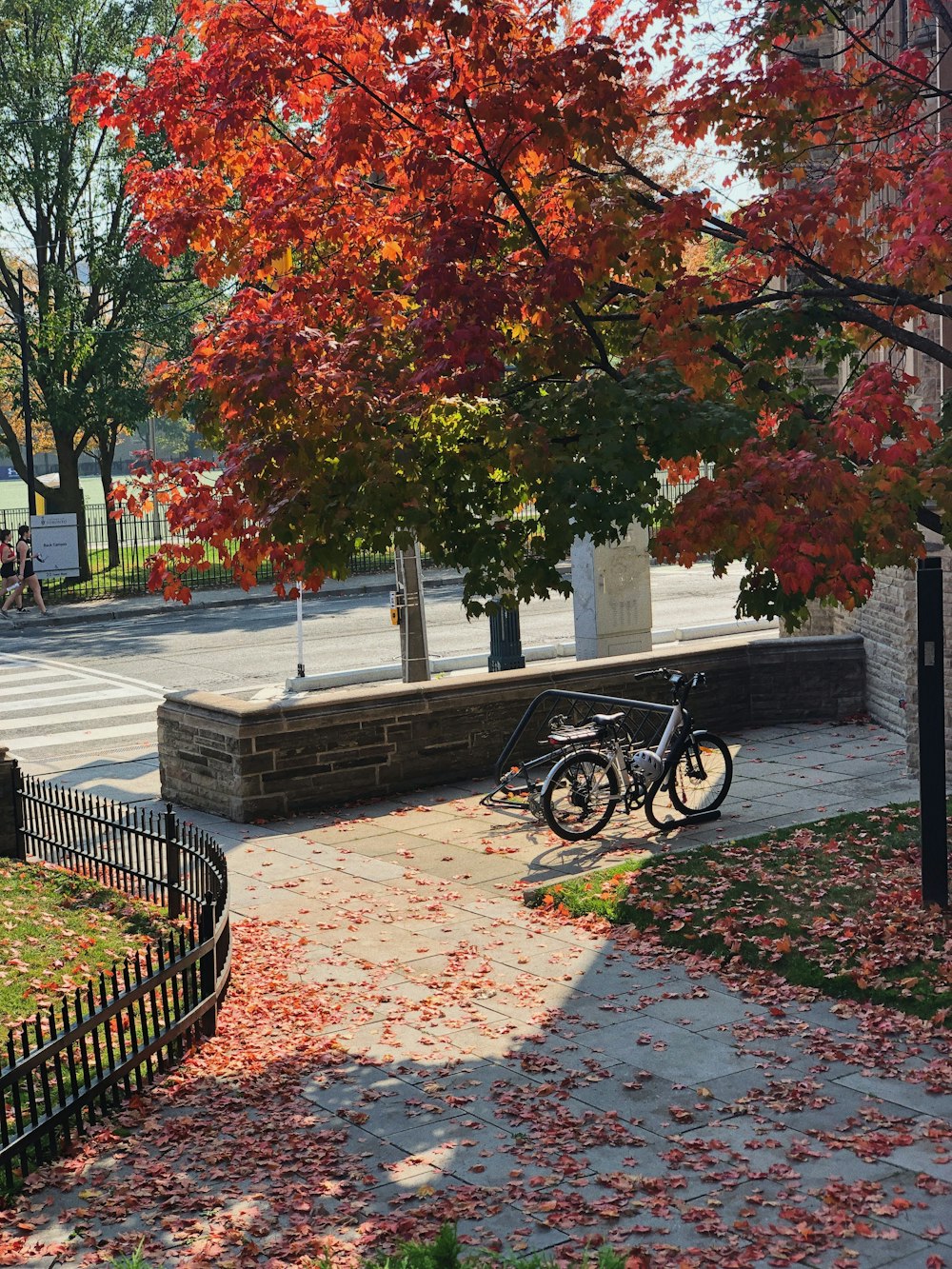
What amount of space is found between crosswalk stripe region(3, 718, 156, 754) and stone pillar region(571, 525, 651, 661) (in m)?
5.44

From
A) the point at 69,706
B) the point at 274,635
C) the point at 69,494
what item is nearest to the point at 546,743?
the point at 69,706

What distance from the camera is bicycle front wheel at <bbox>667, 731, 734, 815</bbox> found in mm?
12336

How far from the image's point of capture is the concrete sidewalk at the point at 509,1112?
5.81m

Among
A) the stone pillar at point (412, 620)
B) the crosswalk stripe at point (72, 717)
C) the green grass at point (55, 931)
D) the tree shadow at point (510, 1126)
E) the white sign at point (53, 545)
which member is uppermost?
the white sign at point (53, 545)

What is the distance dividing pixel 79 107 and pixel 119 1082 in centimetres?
680

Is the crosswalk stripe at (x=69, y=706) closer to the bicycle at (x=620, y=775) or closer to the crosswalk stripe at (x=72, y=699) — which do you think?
the crosswalk stripe at (x=72, y=699)

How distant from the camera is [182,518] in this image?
932cm

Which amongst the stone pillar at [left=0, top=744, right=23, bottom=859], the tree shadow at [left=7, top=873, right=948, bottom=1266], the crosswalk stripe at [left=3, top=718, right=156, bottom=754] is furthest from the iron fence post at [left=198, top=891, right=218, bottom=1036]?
the crosswalk stripe at [left=3, top=718, right=156, bottom=754]

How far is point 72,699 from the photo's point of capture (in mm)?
20203

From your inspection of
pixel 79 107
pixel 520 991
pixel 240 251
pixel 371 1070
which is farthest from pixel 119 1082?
pixel 79 107

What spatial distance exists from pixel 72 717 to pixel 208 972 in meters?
11.3

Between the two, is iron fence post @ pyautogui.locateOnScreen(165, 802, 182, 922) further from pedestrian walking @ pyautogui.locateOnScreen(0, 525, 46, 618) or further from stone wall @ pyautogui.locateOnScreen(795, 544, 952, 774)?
pedestrian walking @ pyautogui.locateOnScreen(0, 525, 46, 618)

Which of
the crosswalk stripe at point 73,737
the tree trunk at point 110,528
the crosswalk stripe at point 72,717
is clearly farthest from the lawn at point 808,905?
the tree trunk at point 110,528

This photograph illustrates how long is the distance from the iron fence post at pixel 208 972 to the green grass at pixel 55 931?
0.95 metres
